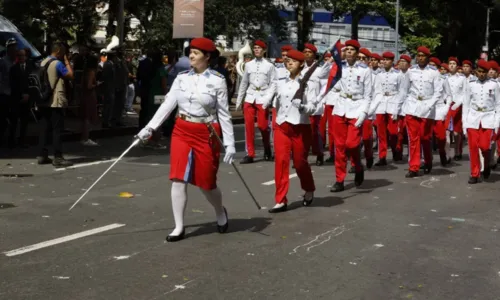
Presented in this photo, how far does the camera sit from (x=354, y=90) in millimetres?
12906

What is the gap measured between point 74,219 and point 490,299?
177 inches

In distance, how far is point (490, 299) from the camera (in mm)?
6879

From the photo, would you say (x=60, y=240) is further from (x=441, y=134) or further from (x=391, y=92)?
(x=391, y=92)

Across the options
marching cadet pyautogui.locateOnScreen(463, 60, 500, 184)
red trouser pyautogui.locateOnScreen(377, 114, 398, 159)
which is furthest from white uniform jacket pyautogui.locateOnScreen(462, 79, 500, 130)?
red trouser pyautogui.locateOnScreen(377, 114, 398, 159)

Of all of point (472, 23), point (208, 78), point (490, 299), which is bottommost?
point (490, 299)

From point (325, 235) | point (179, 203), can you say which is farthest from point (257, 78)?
point (179, 203)

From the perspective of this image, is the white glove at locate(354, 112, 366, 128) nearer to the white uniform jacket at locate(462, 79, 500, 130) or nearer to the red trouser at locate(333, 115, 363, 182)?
the red trouser at locate(333, 115, 363, 182)

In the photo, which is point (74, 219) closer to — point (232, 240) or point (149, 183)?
point (232, 240)

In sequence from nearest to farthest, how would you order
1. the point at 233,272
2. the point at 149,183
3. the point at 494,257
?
1. the point at 233,272
2. the point at 494,257
3. the point at 149,183

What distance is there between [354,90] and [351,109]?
0.30 m

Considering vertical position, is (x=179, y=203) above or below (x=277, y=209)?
above

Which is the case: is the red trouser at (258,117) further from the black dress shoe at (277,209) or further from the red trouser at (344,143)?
the black dress shoe at (277,209)

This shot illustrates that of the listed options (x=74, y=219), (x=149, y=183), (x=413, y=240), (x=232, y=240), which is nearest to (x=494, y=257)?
(x=413, y=240)

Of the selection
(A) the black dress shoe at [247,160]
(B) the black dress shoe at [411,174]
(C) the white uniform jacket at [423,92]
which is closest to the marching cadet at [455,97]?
(C) the white uniform jacket at [423,92]
